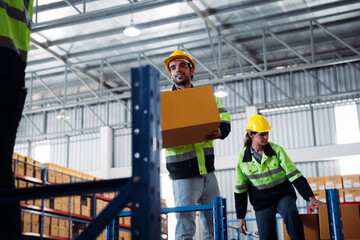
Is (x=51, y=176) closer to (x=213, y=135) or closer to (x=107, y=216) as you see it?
(x=213, y=135)

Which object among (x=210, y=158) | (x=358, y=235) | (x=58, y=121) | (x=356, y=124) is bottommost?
(x=358, y=235)

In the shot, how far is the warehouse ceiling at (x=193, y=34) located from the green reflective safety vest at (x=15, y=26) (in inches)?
385

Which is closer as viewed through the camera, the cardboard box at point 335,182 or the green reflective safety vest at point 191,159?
the green reflective safety vest at point 191,159

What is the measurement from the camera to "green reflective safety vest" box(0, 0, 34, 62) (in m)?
2.04

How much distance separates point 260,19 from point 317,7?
68.5 inches

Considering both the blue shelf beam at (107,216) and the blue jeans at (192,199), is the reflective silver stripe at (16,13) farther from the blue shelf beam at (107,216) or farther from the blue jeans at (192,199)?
the blue jeans at (192,199)

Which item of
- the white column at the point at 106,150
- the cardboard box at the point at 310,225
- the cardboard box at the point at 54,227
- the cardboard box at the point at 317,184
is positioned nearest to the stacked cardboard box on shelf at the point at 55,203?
the cardboard box at the point at 54,227

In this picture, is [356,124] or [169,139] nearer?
[169,139]

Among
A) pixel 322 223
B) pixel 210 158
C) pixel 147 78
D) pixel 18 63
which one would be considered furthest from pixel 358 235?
pixel 18 63

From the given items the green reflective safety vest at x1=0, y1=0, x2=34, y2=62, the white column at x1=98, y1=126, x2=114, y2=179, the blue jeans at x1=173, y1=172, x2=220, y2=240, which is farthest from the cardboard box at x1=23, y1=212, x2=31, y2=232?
the green reflective safety vest at x1=0, y1=0, x2=34, y2=62

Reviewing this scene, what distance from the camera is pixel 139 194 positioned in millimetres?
1828

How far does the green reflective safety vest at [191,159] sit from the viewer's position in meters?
4.26

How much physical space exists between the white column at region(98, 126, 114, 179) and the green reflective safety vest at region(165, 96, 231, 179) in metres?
15.1

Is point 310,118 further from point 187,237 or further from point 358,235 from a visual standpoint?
point 187,237
